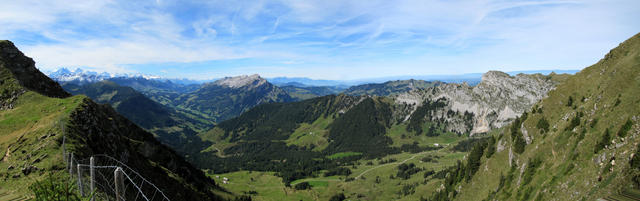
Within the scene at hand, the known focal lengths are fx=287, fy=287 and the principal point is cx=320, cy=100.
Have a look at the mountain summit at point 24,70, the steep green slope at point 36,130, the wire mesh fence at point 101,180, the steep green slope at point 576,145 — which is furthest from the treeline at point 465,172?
the mountain summit at point 24,70

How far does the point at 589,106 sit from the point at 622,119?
74.3ft

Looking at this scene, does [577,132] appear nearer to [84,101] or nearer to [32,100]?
[84,101]

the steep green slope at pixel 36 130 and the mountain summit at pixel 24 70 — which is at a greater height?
the mountain summit at pixel 24 70

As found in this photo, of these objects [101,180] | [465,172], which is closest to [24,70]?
[101,180]

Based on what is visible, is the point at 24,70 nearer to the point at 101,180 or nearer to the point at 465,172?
the point at 101,180

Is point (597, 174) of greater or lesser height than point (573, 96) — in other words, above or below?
below

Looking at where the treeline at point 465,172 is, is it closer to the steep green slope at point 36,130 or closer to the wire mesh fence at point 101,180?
the steep green slope at point 36,130

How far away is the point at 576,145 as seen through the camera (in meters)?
77.6

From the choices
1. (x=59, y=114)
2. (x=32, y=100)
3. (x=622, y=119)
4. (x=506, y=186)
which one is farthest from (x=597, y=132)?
(x=32, y=100)

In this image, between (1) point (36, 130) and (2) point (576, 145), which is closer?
(1) point (36, 130)

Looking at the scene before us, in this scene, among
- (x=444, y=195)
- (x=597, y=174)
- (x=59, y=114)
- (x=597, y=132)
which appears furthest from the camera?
(x=444, y=195)

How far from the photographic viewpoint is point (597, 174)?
5988cm

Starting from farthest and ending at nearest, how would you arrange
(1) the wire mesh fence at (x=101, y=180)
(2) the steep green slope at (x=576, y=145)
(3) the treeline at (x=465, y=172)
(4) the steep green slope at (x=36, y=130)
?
1. (3) the treeline at (x=465, y=172)
2. (2) the steep green slope at (x=576, y=145)
3. (4) the steep green slope at (x=36, y=130)
4. (1) the wire mesh fence at (x=101, y=180)

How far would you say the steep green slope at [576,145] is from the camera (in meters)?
58.5
